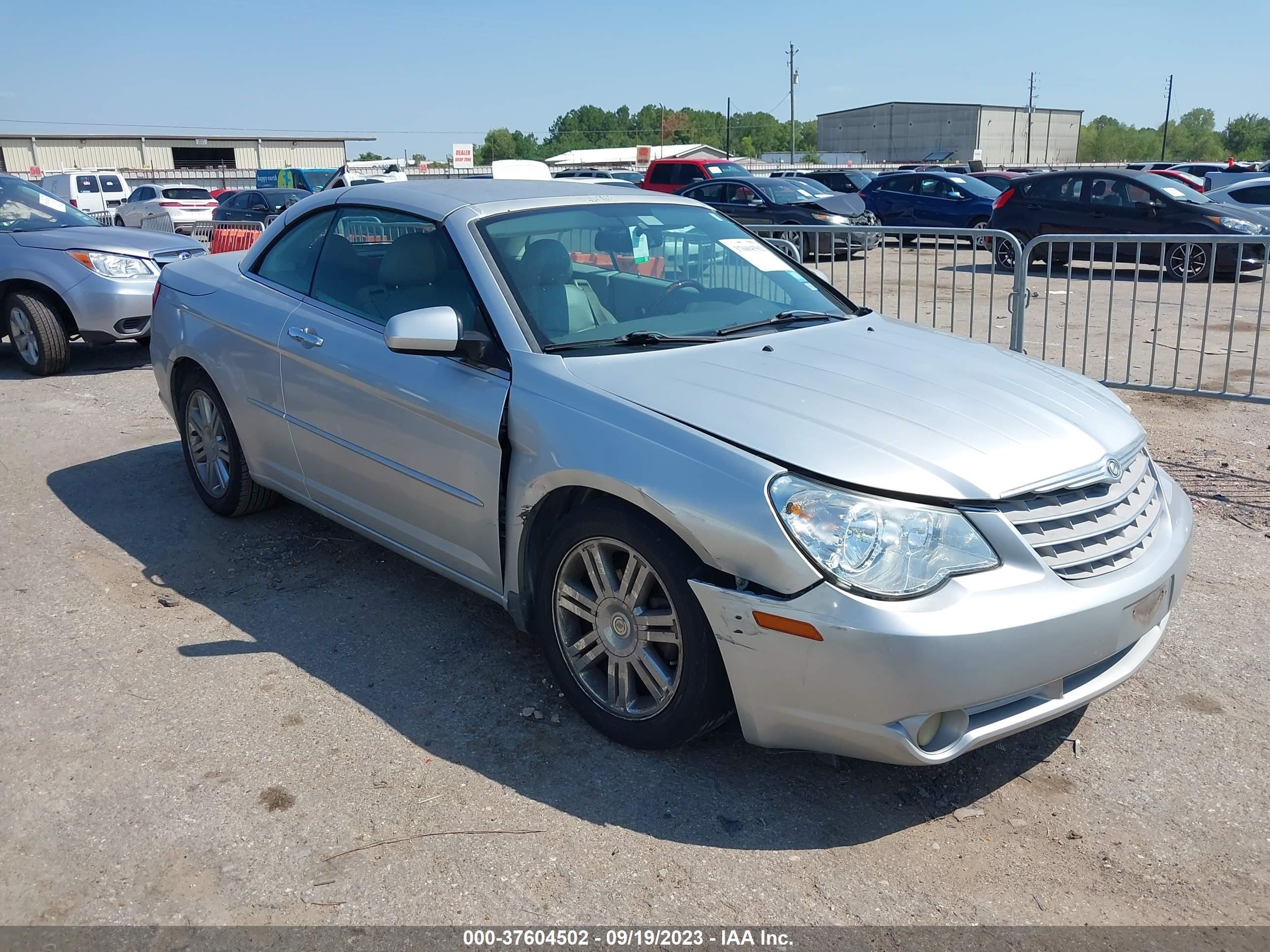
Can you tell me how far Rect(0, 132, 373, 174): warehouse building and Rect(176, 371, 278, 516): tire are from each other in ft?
200

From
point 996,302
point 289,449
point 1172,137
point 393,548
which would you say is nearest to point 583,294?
point 393,548

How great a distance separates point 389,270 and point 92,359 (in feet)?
23.5

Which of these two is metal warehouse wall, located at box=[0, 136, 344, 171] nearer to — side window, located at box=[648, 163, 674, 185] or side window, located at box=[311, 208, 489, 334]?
side window, located at box=[648, 163, 674, 185]

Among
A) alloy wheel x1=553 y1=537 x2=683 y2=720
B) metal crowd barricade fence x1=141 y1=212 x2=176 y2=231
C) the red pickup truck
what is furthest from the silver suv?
the red pickup truck

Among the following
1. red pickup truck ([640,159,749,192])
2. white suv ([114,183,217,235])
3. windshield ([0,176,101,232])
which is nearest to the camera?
windshield ([0,176,101,232])

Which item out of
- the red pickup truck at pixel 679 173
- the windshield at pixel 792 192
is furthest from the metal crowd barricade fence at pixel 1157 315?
the red pickup truck at pixel 679 173

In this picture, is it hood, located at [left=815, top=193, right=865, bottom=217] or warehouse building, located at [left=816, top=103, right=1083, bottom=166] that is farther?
warehouse building, located at [left=816, top=103, right=1083, bottom=166]

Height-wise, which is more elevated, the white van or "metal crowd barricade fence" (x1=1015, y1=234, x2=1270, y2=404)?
the white van

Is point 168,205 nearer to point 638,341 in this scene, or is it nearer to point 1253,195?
point 1253,195

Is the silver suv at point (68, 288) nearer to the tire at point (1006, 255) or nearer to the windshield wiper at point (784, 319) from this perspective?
the windshield wiper at point (784, 319)

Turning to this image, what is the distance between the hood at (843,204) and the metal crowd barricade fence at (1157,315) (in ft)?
14.7

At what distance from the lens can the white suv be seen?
26.6 meters

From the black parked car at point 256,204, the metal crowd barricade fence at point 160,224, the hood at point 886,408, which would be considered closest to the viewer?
the hood at point 886,408

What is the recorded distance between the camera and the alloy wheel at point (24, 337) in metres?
8.98
